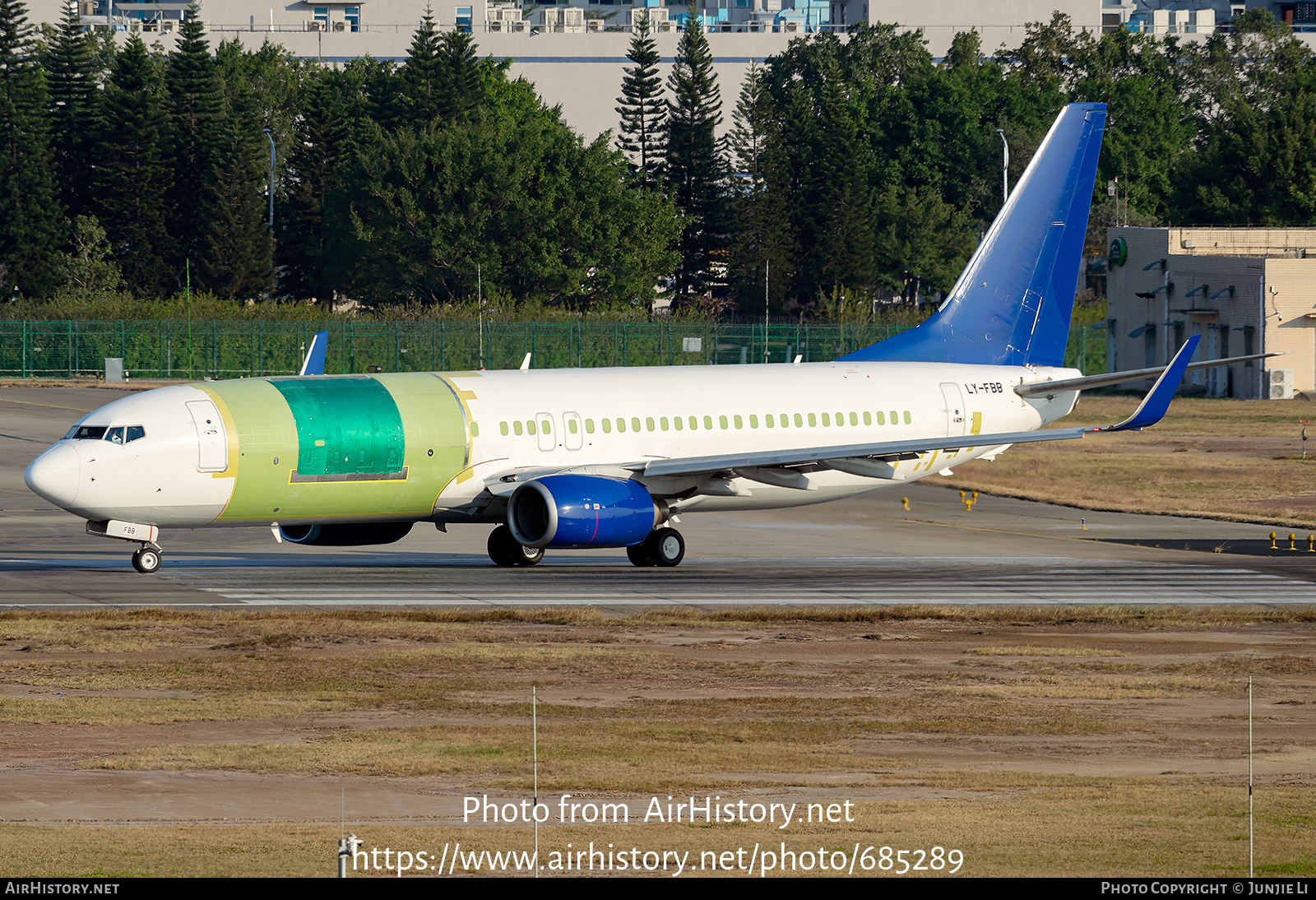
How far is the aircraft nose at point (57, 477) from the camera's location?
3322 centimetres

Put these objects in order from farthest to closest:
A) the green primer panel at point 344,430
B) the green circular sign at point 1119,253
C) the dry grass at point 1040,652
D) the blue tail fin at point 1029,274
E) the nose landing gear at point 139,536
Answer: the green circular sign at point 1119,253 < the blue tail fin at point 1029,274 < the green primer panel at point 344,430 < the nose landing gear at point 139,536 < the dry grass at point 1040,652

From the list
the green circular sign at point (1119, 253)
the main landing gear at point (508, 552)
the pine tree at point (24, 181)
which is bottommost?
the main landing gear at point (508, 552)

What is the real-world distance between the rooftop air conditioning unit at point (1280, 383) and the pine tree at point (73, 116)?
8649 centimetres

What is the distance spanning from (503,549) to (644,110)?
405 feet

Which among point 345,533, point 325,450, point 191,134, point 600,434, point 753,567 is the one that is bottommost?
point 753,567

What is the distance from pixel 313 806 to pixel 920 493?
1700 inches

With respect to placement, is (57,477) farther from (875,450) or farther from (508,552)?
(875,450)

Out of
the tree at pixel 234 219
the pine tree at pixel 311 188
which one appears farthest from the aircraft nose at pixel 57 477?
the pine tree at pixel 311 188

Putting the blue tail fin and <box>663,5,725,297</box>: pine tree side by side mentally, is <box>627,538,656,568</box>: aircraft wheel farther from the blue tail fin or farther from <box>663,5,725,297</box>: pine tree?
<box>663,5,725,297</box>: pine tree

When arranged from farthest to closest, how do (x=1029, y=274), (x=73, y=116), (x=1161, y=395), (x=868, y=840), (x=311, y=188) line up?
1. (x=311, y=188)
2. (x=73, y=116)
3. (x=1029, y=274)
4. (x=1161, y=395)
5. (x=868, y=840)

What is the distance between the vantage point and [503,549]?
3878 cm

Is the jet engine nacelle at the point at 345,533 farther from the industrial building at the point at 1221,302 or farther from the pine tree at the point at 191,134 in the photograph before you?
the pine tree at the point at 191,134

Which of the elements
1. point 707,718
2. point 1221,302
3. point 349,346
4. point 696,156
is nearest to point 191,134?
point 349,346

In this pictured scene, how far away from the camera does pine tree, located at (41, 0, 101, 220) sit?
135125mm
